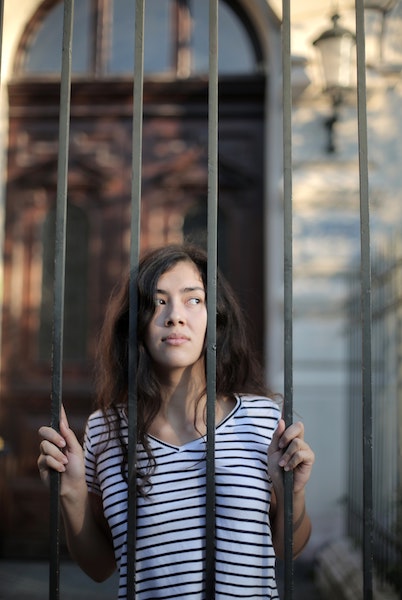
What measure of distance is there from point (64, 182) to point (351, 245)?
3344mm

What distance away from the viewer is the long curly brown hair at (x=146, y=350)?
5.15ft

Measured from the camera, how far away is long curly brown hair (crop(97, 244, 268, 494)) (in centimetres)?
157

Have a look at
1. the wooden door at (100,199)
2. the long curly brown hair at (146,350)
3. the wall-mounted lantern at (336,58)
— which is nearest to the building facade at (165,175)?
the wooden door at (100,199)

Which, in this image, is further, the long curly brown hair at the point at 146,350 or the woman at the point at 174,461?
the long curly brown hair at the point at 146,350

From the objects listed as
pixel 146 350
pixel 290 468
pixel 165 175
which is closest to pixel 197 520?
pixel 290 468

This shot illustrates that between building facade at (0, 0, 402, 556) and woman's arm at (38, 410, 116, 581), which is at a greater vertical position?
building facade at (0, 0, 402, 556)

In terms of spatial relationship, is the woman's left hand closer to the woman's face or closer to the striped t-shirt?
the striped t-shirt

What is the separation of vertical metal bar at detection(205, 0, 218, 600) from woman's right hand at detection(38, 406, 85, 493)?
0.27 metres

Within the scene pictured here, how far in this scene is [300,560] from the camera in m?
4.30

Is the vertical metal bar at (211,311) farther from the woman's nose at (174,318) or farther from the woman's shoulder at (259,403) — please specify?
the woman's shoulder at (259,403)

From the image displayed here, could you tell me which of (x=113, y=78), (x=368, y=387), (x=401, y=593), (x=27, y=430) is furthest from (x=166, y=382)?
(x=113, y=78)

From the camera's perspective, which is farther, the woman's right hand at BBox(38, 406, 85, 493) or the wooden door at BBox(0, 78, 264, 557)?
the wooden door at BBox(0, 78, 264, 557)

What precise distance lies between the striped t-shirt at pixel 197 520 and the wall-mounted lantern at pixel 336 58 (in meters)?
3.19

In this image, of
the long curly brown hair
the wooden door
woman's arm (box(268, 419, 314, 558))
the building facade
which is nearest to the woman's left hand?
woman's arm (box(268, 419, 314, 558))
